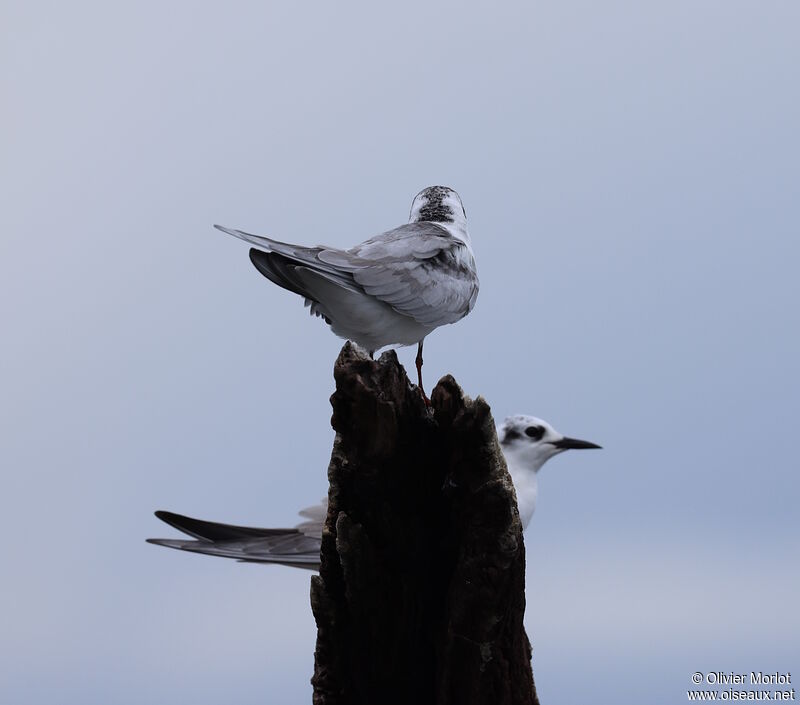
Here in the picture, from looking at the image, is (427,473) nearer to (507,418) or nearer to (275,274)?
(275,274)

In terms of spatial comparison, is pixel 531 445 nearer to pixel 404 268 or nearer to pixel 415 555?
pixel 404 268

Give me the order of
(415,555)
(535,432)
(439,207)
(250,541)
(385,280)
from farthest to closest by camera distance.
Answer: (250,541) → (535,432) → (439,207) → (385,280) → (415,555)

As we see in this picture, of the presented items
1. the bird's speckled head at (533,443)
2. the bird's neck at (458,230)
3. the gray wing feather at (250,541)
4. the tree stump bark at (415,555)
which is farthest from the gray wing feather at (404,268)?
the gray wing feather at (250,541)

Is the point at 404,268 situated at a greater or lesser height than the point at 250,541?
greater

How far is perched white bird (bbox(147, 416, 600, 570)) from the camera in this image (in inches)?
342

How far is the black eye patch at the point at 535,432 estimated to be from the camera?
8750mm

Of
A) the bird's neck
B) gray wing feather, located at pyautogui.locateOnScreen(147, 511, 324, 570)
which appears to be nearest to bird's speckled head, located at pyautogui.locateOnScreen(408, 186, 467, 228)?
the bird's neck

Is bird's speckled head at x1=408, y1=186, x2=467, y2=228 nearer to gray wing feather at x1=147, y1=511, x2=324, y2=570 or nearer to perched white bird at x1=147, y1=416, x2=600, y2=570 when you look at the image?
perched white bird at x1=147, y1=416, x2=600, y2=570

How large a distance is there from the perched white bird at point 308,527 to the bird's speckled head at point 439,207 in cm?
178

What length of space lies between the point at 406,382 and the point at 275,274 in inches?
48.4

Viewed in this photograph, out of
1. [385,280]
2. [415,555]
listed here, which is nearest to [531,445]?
[385,280]

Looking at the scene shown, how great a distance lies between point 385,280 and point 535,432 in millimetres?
2537

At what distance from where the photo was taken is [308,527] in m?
9.25

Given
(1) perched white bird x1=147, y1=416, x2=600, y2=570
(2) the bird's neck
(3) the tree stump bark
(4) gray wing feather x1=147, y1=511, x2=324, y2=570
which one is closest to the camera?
(3) the tree stump bark
